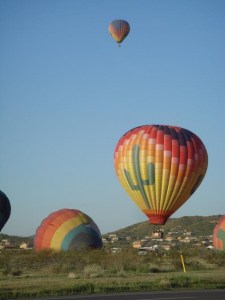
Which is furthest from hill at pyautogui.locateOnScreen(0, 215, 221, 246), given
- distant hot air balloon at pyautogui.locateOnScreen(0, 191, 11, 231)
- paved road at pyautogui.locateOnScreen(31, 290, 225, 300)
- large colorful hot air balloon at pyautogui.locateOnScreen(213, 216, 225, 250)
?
paved road at pyautogui.locateOnScreen(31, 290, 225, 300)

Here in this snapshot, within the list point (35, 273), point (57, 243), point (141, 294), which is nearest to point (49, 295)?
point (141, 294)

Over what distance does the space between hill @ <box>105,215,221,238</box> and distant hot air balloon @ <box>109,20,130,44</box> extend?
2711 inches

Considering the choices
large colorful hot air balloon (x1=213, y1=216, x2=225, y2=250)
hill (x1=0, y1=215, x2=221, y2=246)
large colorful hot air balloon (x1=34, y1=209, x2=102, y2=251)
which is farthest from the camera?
hill (x1=0, y1=215, x2=221, y2=246)

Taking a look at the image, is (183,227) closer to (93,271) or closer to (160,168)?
(160,168)

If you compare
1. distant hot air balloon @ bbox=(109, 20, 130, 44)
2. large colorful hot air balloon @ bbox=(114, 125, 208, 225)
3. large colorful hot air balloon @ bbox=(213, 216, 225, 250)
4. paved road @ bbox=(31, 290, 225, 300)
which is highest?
distant hot air balloon @ bbox=(109, 20, 130, 44)

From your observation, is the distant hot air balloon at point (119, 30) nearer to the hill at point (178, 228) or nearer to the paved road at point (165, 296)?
the paved road at point (165, 296)

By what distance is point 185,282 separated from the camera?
81.5 feet

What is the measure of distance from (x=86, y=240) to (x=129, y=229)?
328 feet

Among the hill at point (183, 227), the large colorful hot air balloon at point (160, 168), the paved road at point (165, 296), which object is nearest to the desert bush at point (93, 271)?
the paved road at point (165, 296)

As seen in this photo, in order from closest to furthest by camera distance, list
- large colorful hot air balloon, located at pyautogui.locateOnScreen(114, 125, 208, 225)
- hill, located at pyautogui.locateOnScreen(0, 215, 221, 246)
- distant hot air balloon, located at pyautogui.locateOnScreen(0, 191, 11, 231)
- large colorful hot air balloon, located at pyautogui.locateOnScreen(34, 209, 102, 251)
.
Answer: large colorful hot air balloon, located at pyautogui.locateOnScreen(34, 209, 102, 251) < large colorful hot air balloon, located at pyautogui.locateOnScreen(114, 125, 208, 225) < distant hot air balloon, located at pyautogui.locateOnScreen(0, 191, 11, 231) < hill, located at pyautogui.locateOnScreen(0, 215, 221, 246)

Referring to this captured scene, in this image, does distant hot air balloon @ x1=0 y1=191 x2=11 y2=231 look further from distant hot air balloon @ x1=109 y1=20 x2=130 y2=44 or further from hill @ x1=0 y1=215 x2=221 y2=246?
hill @ x1=0 y1=215 x2=221 y2=246

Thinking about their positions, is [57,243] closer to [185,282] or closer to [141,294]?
[185,282]

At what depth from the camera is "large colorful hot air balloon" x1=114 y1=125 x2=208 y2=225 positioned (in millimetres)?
43938

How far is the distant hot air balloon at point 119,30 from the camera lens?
171 feet
